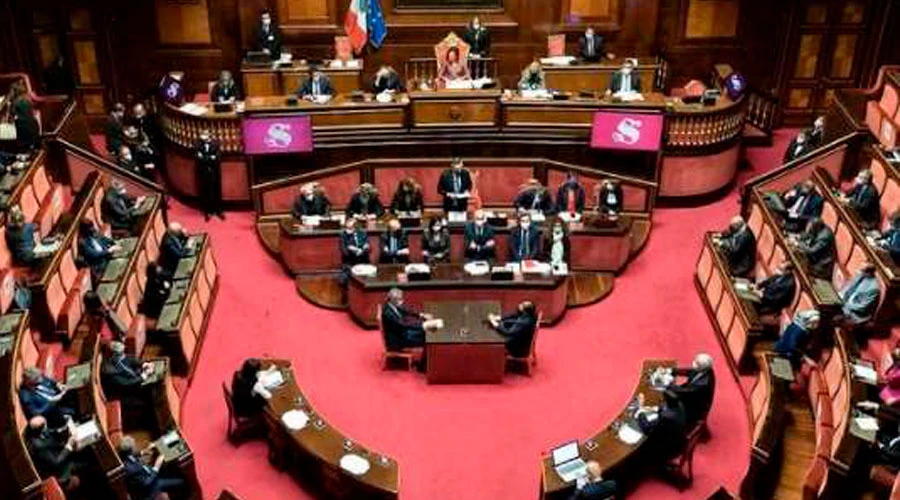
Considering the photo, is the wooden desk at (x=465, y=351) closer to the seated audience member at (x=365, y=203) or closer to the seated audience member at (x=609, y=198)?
the seated audience member at (x=365, y=203)

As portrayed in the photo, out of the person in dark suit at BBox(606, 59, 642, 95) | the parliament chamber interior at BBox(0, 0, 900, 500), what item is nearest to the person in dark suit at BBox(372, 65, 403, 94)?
the parliament chamber interior at BBox(0, 0, 900, 500)

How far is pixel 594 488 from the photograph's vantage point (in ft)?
29.9

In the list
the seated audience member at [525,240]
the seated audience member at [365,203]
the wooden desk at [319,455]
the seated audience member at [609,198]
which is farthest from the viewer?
the seated audience member at [609,198]

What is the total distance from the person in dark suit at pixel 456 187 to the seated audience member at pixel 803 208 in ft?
14.0

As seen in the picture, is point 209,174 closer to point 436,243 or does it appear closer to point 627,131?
point 436,243

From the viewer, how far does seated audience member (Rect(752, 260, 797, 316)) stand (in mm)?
11820

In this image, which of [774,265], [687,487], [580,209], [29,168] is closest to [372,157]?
[580,209]

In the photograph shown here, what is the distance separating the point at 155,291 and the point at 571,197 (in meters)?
5.68

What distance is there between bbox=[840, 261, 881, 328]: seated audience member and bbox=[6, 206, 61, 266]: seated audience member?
351 inches

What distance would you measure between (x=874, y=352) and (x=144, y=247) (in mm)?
8797

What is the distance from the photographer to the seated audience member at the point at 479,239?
1349 cm

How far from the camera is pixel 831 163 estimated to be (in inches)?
567

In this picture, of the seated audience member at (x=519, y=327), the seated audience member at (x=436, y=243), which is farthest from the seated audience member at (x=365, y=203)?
the seated audience member at (x=519, y=327)

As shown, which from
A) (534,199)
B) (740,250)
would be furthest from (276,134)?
(740,250)
